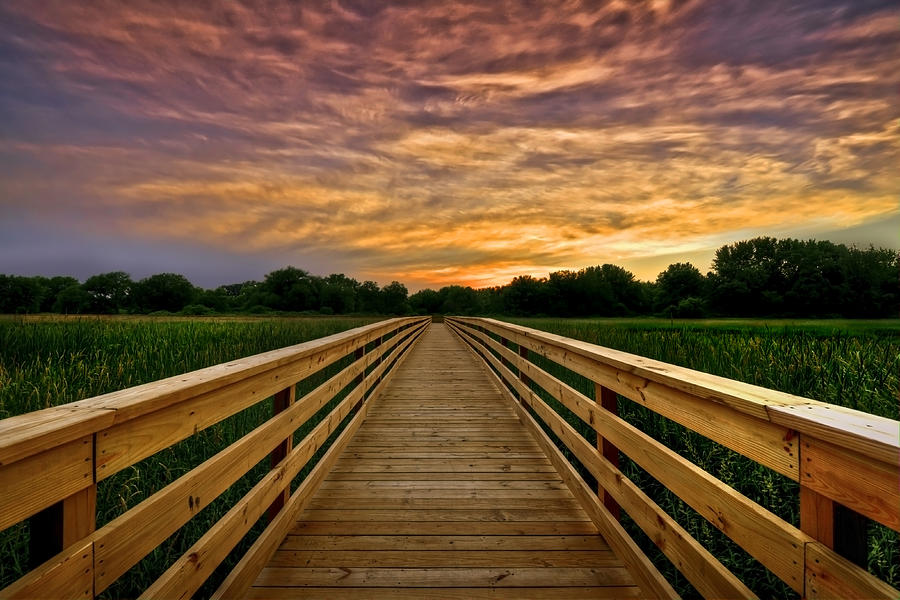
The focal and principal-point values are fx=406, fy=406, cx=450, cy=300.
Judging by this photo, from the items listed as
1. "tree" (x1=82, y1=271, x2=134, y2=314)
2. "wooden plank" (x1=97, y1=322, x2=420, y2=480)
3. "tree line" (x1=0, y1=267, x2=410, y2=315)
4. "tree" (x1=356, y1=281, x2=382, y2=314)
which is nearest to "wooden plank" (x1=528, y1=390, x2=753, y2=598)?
"wooden plank" (x1=97, y1=322, x2=420, y2=480)

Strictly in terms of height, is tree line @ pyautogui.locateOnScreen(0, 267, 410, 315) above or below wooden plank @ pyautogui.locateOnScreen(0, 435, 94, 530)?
above

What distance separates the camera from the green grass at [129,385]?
2234 millimetres

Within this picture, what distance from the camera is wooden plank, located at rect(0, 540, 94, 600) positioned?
2.85ft

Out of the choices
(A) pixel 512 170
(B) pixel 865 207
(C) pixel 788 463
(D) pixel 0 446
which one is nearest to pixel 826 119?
(B) pixel 865 207

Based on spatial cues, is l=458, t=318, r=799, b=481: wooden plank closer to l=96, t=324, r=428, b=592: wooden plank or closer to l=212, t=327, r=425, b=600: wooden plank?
l=96, t=324, r=428, b=592: wooden plank

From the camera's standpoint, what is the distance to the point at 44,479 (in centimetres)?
96

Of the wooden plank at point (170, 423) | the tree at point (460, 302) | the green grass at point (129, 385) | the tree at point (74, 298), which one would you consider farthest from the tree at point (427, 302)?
the wooden plank at point (170, 423)

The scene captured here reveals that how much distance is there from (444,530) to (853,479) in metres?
2.30

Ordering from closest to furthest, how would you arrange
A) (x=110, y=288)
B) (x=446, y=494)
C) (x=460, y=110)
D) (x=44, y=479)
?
(x=44, y=479) < (x=446, y=494) < (x=460, y=110) < (x=110, y=288)

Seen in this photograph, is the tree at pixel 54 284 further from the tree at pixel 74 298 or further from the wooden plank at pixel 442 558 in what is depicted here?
the wooden plank at pixel 442 558

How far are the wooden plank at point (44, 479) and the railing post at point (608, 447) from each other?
2447 millimetres

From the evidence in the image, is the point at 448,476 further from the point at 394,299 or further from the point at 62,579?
the point at 394,299

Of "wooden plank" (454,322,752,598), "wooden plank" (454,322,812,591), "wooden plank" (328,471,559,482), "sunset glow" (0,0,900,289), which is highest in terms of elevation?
"sunset glow" (0,0,900,289)

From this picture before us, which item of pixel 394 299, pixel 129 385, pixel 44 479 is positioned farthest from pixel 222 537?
pixel 394 299
